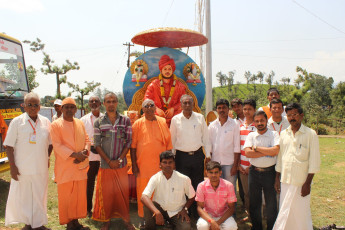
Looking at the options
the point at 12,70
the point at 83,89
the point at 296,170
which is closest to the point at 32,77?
the point at 83,89

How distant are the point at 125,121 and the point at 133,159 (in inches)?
24.5

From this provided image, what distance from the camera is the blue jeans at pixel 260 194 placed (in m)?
3.81

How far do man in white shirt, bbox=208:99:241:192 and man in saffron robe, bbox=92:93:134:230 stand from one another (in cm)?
143

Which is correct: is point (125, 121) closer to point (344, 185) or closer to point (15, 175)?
point (15, 175)

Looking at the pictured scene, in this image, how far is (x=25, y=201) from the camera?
3949 millimetres

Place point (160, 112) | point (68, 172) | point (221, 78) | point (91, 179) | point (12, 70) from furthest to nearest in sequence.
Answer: point (221, 78), point (12, 70), point (160, 112), point (91, 179), point (68, 172)

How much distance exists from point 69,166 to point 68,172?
0.28 feet

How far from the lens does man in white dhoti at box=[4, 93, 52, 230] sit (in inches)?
153

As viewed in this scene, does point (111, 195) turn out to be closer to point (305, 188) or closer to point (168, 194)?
point (168, 194)

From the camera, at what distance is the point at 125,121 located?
4.19 m

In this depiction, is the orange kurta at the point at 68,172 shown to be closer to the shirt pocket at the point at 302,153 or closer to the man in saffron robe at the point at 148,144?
the man in saffron robe at the point at 148,144

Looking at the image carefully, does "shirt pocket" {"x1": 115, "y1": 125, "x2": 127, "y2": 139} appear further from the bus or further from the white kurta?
the bus

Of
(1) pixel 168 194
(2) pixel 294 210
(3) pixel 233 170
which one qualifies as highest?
(3) pixel 233 170

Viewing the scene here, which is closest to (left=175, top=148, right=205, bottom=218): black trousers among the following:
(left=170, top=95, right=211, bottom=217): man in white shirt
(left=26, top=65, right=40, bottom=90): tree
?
(left=170, top=95, right=211, bottom=217): man in white shirt
